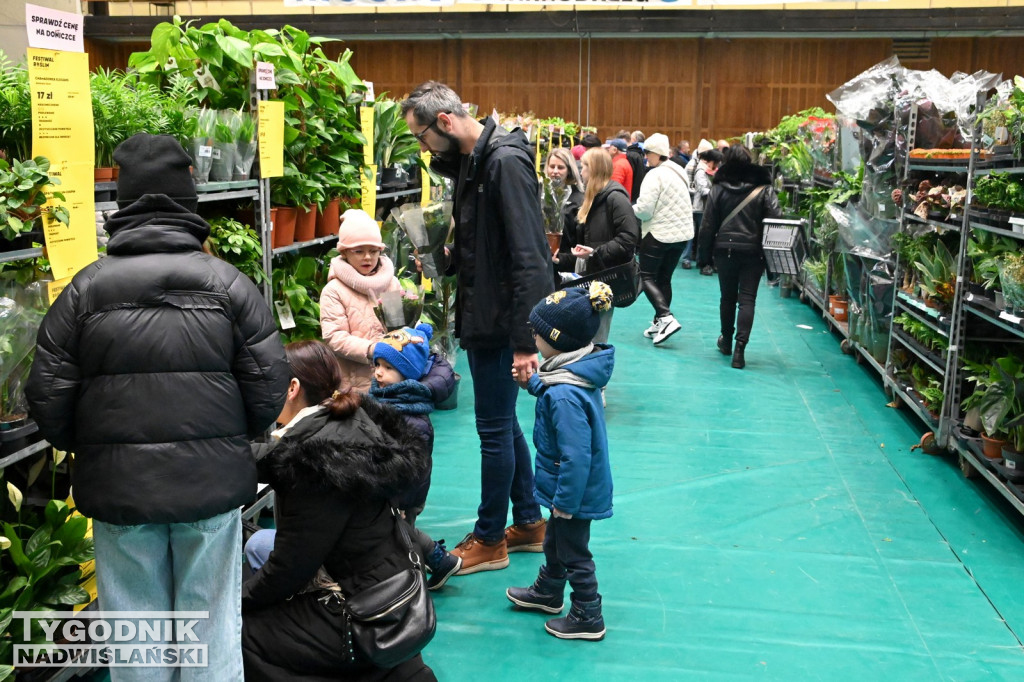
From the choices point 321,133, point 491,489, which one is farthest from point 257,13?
point 491,489

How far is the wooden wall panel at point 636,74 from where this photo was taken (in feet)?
64.5

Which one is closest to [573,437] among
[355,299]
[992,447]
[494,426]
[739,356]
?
[494,426]

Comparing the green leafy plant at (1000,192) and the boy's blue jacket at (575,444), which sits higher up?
the green leafy plant at (1000,192)

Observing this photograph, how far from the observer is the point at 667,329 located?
7.82 meters

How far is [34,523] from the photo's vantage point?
2869mm

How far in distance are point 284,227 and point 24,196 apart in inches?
72.0

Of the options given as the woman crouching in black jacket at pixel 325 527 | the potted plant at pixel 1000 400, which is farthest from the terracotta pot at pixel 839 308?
the woman crouching in black jacket at pixel 325 527

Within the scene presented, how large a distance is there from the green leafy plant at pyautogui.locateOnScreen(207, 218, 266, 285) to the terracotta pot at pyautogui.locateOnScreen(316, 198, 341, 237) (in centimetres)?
89

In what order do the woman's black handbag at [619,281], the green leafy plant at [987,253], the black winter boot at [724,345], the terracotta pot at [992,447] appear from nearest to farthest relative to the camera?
the terracotta pot at [992,447]
the green leafy plant at [987,253]
the woman's black handbag at [619,281]
the black winter boot at [724,345]

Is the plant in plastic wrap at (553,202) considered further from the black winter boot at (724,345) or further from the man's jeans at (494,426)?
the man's jeans at (494,426)

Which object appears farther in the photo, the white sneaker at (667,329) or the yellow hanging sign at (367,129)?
the white sneaker at (667,329)

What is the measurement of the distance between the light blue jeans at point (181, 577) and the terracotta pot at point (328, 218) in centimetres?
258

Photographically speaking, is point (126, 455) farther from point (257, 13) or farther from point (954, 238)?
point (257, 13)

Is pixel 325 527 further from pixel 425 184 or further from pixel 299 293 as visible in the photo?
pixel 425 184
